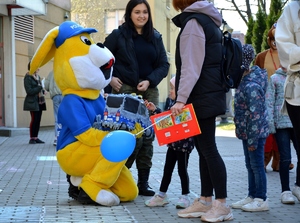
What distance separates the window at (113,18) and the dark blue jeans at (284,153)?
1315 inches

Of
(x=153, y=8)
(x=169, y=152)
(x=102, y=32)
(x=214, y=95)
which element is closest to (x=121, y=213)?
(x=169, y=152)

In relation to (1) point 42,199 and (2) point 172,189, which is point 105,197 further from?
(2) point 172,189

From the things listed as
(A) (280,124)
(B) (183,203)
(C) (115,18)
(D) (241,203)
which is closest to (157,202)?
(B) (183,203)

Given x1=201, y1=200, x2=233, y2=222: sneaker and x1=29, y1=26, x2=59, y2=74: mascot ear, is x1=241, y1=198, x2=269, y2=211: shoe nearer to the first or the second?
x1=201, y1=200, x2=233, y2=222: sneaker

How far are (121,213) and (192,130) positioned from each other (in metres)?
1.11

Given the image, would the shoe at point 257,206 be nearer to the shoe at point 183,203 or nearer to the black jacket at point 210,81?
the shoe at point 183,203

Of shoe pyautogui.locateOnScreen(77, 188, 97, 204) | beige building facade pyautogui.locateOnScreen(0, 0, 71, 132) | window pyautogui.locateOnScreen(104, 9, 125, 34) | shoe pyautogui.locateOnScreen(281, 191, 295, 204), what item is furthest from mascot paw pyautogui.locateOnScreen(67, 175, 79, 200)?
window pyautogui.locateOnScreen(104, 9, 125, 34)

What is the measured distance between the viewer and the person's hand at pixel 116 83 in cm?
686

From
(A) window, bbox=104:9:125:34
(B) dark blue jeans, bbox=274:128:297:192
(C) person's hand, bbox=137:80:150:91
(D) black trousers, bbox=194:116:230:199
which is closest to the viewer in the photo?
(D) black trousers, bbox=194:116:230:199

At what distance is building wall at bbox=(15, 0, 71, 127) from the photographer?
19.0 meters

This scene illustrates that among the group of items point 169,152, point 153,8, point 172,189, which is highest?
point 153,8

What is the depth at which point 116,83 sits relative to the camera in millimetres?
6855

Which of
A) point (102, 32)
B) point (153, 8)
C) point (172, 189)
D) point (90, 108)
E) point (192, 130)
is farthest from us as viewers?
point (102, 32)

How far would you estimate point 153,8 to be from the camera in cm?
3634
